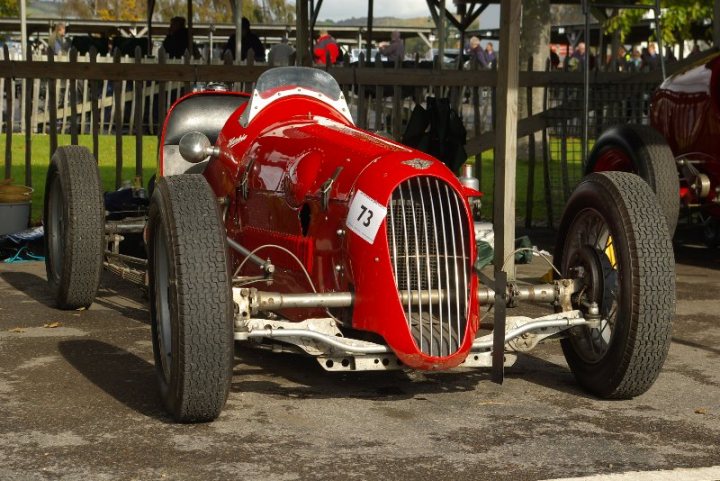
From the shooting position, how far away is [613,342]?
553cm

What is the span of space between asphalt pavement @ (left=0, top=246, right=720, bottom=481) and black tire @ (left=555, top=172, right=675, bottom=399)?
0.16 meters

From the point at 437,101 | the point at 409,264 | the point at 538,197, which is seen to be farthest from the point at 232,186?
the point at 538,197

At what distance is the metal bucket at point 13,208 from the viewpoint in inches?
418

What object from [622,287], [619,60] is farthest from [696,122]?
[619,60]

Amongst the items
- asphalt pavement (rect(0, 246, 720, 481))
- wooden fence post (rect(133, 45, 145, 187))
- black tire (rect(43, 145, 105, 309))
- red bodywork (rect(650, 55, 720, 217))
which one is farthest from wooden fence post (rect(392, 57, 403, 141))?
asphalt pavement (rect(0, 246, 720, 481))

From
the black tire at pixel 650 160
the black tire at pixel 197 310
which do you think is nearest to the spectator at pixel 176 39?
the black tire at pixel 650 160

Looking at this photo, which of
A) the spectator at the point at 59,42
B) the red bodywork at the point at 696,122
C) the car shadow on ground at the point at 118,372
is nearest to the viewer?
the car shadow on ground at the point at 118,372

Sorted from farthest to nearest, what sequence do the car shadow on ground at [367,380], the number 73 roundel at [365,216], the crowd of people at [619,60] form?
1. the crowd of people at [619,60]
2. the car shadow on ground at [367,380]
3. the number 73 roundel at [365,216]

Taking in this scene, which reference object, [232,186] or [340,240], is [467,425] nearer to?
[340,240]

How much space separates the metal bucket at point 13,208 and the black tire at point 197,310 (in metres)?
5.73

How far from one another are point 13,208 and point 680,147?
5654 millimetres

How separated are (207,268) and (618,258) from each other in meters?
1.84

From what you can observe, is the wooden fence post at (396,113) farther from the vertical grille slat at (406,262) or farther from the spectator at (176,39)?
the spectator at (176,39)

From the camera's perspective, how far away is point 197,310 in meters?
4.94
